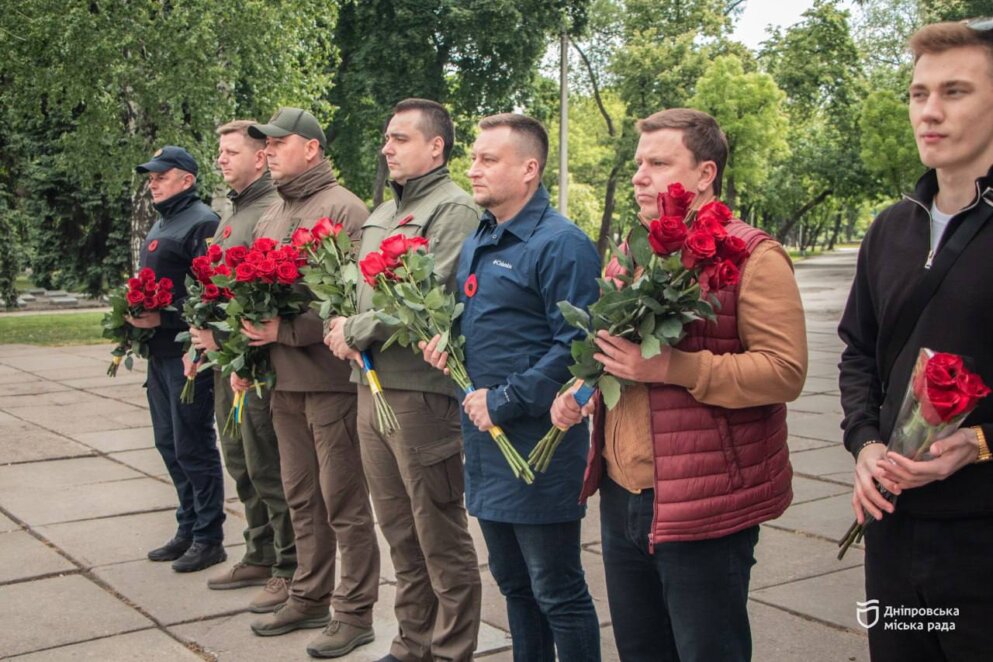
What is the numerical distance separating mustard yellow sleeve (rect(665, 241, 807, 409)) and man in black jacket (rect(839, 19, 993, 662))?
0.31m

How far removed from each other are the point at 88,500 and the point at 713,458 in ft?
20.2

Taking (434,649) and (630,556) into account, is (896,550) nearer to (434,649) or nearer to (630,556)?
(630,556)

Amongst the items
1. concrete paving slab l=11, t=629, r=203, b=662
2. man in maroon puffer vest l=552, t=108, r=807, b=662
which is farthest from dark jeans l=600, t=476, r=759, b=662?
concrete paving slab l=11, t=629, r=203, b=662

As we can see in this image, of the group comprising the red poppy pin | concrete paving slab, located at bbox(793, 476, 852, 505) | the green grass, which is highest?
the red poppy pin

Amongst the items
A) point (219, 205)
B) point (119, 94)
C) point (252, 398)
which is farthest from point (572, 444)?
point (219, 205)

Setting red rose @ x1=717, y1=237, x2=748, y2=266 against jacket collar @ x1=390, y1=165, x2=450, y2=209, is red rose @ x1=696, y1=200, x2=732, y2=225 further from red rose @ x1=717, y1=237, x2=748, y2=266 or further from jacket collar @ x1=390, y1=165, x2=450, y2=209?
→ jacket collar @ x1=390, y1=165, x2=450, y2=209

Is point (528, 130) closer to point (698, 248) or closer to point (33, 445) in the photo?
point (698, 248)

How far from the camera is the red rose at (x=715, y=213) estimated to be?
118 inches

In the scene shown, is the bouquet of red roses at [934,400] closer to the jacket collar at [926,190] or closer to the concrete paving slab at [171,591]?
the jacket collar at [926,190]

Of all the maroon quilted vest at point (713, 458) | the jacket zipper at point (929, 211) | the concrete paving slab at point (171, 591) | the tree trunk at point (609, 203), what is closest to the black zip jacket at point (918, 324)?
the jacket zipper at point (929, 211)

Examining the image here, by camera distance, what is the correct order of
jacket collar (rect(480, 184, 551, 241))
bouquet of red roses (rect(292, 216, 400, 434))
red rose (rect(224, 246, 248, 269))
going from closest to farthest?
1. jacket collar (rect(480, 184, 551, 241))
2. bouquet of red roses (rect(292, 216, 400, 434))
3. red rose (rect(224, 246, 248, 269))

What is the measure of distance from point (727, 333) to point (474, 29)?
2948 centimetres

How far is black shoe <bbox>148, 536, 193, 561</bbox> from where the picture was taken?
6.66m

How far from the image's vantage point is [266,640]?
210 inches
